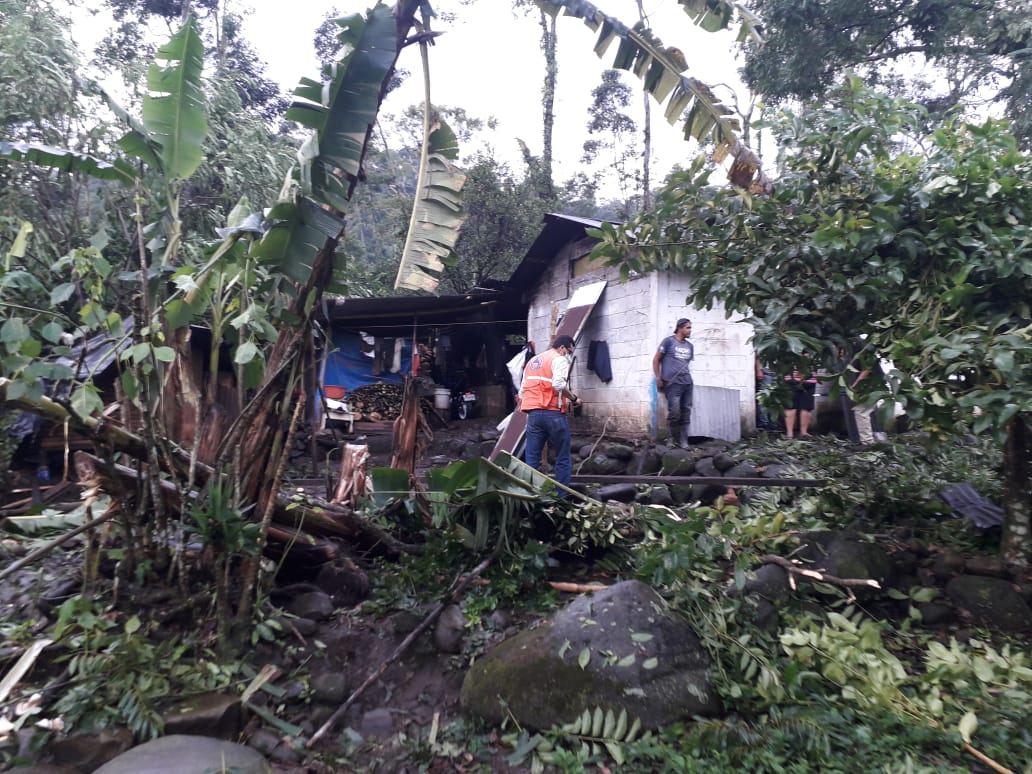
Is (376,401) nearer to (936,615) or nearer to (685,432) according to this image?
(685,432)

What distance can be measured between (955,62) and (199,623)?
1530 centimetres

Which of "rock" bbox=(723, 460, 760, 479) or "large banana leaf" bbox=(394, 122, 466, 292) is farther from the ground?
"large banana leaf" bbox=(394, 122, 466, 292)

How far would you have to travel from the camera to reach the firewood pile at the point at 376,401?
14.3 metres

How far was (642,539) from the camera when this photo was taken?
493 cm

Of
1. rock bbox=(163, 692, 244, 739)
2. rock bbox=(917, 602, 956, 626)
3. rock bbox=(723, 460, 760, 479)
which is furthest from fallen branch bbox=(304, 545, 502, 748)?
rock bbox=(723, 460, 760, 479)

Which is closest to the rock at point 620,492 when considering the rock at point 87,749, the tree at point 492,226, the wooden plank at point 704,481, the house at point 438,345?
the wooden plank at point 704,481

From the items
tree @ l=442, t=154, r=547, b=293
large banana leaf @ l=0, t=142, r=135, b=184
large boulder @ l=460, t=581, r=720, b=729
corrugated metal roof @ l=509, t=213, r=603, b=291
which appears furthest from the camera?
tree @ l=442, t=154, r=547, b=293

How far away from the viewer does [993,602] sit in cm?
409

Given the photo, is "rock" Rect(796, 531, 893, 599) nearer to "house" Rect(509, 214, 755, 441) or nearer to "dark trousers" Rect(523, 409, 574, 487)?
"dark trousers" Rect(523, 409, 574, 487)

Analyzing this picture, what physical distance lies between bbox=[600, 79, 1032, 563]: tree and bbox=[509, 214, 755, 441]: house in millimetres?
4527

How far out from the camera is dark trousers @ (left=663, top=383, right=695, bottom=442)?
9062 millimetres

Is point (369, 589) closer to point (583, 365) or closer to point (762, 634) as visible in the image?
point (762, 634)

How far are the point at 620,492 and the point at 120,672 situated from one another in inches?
176

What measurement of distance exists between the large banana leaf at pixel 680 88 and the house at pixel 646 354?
14.3 feet
